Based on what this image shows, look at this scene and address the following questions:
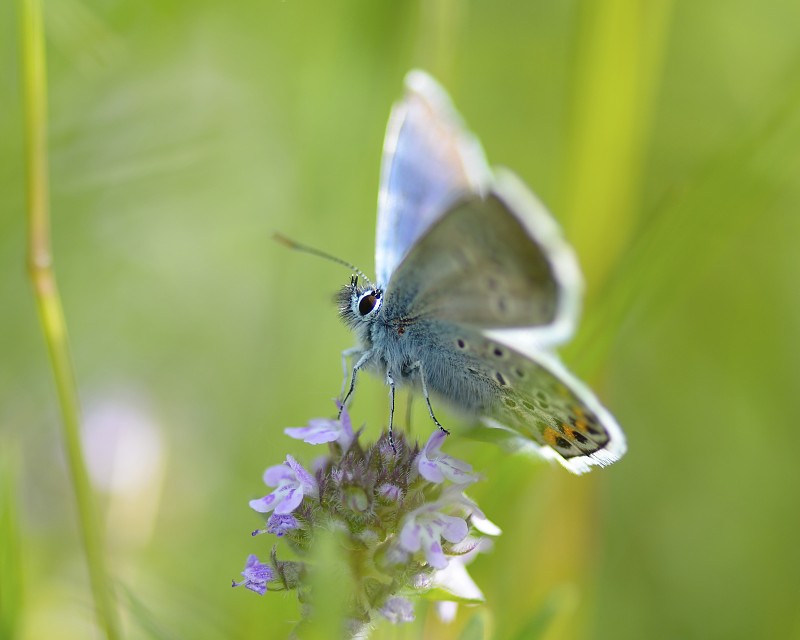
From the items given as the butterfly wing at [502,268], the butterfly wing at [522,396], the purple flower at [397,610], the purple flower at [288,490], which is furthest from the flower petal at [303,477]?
the butterfly wing at [502,268]

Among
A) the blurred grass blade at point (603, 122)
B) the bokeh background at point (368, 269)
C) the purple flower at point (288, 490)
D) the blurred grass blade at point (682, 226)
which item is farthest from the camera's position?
the blurred grass blade at point (603, 122)

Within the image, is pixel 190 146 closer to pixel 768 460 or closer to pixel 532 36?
pixel 532 36

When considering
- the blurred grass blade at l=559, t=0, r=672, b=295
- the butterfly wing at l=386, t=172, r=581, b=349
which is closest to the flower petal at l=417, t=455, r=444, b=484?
the butterfly wing at l=386, t=172, r=581, b=349

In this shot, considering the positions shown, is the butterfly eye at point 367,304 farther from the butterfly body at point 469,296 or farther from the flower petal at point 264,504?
the flower petal at point 264,504

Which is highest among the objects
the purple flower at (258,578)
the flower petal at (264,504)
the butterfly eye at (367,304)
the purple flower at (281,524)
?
the butterfly eye at (367,304)

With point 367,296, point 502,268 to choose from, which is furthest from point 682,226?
point 367,296

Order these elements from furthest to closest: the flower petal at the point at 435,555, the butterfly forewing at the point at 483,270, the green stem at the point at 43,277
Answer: the green stem at the point at 43,277, the butterfly forewing at the point at 483,270, the flower petal at the point at 435,555
